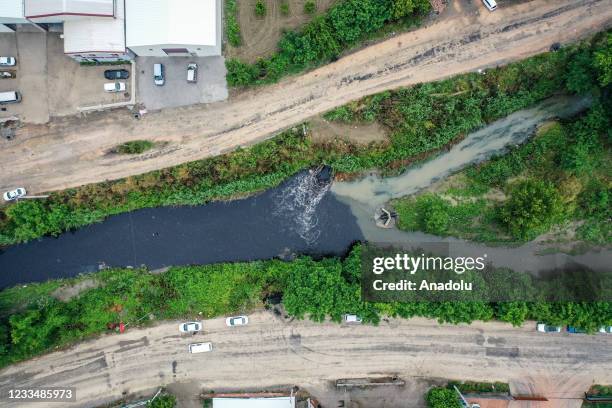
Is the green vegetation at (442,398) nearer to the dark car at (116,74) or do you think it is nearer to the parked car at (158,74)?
the parked car at (158,74)

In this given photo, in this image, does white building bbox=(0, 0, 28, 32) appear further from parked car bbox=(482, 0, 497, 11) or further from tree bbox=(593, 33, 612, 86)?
tree bbox=(593, 33, 612, 86)

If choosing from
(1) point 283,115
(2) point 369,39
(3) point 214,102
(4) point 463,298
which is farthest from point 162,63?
(4) point 463,298

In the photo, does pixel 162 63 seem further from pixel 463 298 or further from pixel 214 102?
pixel 463 298

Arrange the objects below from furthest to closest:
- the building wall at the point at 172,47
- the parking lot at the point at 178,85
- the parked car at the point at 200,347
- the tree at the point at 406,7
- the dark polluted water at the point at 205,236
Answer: the dark polluted water at the point at 205,236 → the parking lot at the point at 178,85 → the parked car at the point at 200,347 → the tree at the point at 406,7 → the building wall at the point at 172,47

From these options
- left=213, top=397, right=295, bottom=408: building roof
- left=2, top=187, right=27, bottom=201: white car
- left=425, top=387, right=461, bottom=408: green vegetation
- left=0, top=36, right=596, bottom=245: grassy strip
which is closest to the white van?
left=2, top=187, right=27, bottom=201: white car

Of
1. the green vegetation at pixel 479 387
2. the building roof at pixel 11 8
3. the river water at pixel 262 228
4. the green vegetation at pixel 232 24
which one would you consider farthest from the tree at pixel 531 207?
the building roof at pixel 11 8

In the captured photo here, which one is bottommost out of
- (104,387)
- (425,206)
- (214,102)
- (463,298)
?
(104,387)
